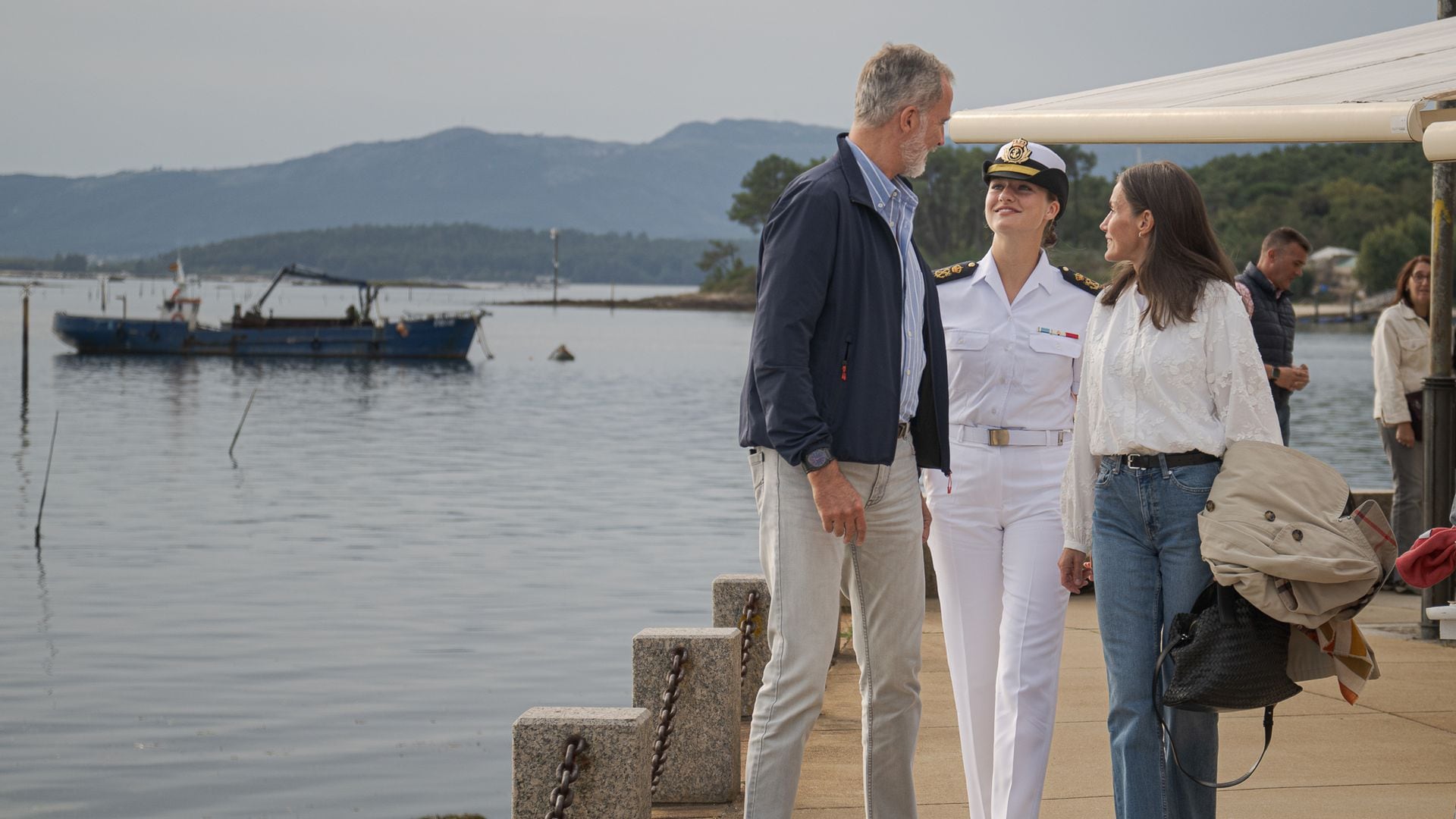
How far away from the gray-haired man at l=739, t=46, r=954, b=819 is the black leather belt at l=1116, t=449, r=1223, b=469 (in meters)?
0.51

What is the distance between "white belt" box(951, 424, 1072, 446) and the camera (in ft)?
14.6

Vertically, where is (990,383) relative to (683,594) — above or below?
above

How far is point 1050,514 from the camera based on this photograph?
441 centimetres

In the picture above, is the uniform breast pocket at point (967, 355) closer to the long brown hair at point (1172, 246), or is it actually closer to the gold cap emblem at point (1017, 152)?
the gold cap emblem at point (1017, 152)

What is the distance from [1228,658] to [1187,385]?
64 centimetres

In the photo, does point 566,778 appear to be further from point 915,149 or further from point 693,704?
point 915,149

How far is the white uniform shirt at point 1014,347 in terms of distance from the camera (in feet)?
14.8

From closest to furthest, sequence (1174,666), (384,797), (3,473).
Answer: (1174,666), (384,797), (3,473)

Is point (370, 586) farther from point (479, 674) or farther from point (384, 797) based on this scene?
point (384, 797)

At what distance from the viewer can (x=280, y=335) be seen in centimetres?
7275

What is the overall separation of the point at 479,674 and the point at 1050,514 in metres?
9.16

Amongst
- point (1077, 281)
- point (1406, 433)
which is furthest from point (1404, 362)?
point (1077, 281)

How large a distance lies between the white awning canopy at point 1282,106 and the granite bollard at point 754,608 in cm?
197

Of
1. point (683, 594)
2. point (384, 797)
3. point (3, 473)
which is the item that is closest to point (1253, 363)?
point (384, 797)
